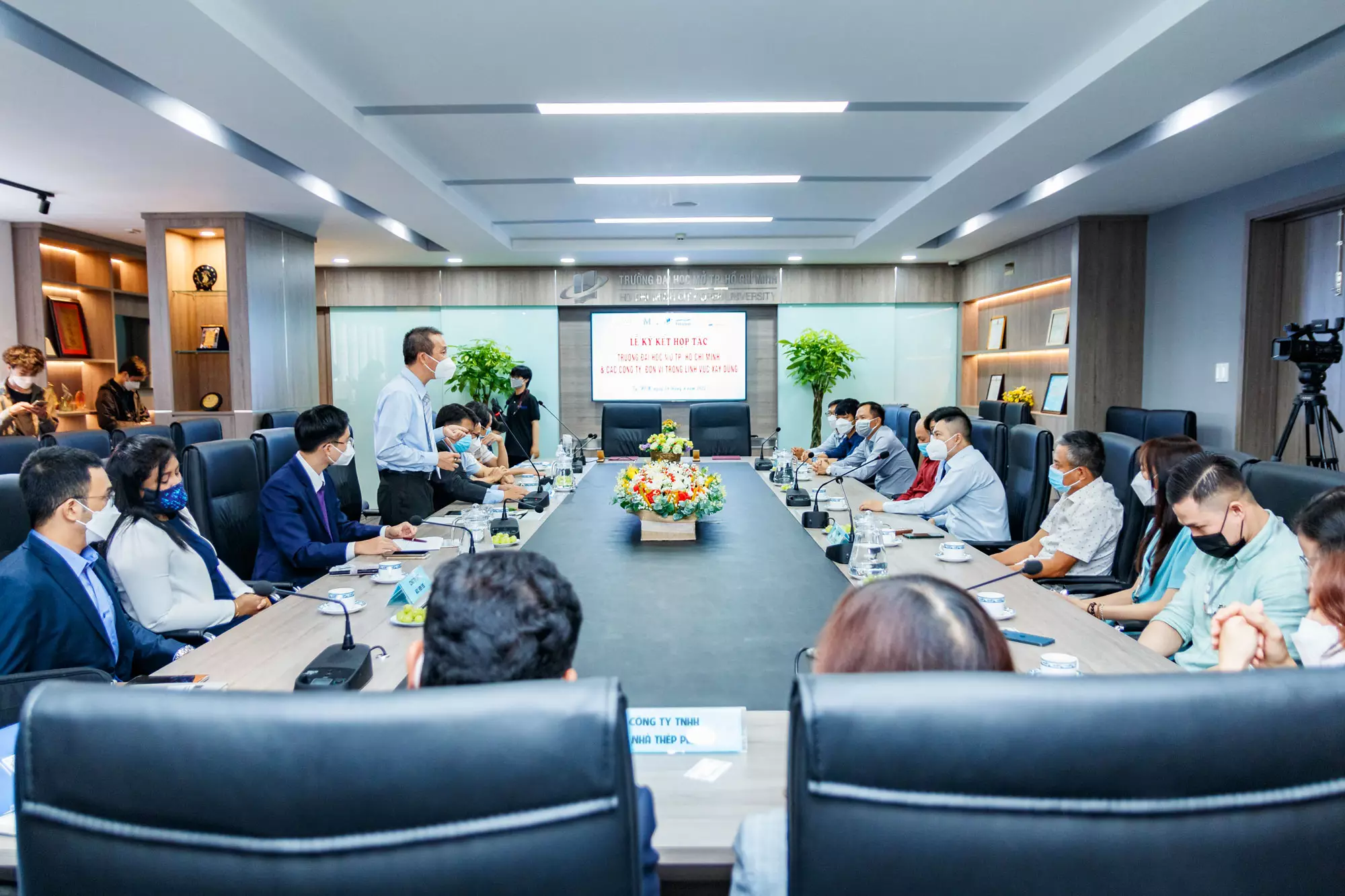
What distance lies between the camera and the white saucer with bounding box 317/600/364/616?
7.04ft

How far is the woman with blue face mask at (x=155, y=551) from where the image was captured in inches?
88.6

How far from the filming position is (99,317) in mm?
7379

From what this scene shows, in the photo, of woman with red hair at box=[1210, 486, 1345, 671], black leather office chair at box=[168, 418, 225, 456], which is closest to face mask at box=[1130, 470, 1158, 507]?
woman with red hair at box=[1210, 486, 1345, 671]

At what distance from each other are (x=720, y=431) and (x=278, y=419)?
335 cm

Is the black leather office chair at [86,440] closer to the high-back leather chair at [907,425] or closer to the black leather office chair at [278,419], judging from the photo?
the black leather office chair at [278,419]

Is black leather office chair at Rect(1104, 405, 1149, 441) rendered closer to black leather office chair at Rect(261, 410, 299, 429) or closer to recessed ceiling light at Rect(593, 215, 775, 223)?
recessed ceiling light at Rect(593, 215, 775, 223)

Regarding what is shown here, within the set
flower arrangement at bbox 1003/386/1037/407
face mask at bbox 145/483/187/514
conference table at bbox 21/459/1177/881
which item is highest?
flower arrangement at bbox 1003/386/1037/407

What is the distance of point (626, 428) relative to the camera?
698cm

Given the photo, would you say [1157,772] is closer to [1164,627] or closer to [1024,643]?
[1024,643]

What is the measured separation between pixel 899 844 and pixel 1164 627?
1866 millimetres

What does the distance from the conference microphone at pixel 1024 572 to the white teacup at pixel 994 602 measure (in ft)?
0.24

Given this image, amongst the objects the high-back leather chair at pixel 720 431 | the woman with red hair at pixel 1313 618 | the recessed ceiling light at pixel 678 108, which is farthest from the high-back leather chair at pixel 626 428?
the woman with red hair at pixel 1313 618

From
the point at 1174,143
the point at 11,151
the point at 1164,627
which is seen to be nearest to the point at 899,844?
the point at 1164,627

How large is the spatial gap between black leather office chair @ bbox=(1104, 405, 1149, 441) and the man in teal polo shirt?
140 inches
